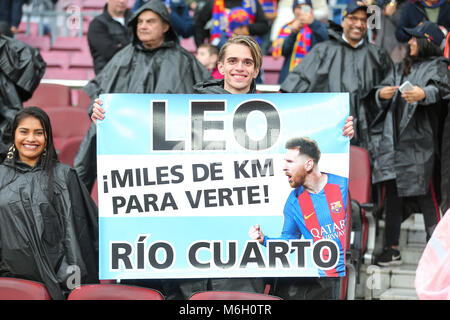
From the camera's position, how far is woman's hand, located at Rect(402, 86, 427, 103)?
5945 mm

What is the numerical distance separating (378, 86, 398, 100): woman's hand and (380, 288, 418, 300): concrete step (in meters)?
1.41

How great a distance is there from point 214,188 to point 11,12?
22.1 feet

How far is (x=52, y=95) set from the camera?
863 cm

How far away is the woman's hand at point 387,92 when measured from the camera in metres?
6.28

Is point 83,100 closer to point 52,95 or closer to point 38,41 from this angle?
point 52,95

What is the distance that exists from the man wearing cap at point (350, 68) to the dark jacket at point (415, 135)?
41cm

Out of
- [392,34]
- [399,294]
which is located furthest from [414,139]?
[392,34]

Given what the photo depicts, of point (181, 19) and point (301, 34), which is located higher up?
point (181, 19)

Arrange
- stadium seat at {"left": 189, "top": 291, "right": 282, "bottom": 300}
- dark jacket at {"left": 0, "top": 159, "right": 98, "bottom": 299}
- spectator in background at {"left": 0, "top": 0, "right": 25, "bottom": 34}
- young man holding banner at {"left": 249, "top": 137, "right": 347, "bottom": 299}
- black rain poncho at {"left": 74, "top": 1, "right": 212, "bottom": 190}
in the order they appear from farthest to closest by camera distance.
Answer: spectator in background at {"left": 0, "top": 0, "right": 25, "bottom": 34}, black rain poncho at {"left": 74, "top": 1, "right": 212, "bottom": 190}, dark jacket at {"left": 0, "top": 159, "right": 98, "bottom": 299}, young man holding banner at {"left": 249, "top": 137, "right": 347, "bottom": 299}, stadium seat at {"left": 189, "top": 291, "right": 282, "bottom": 300}

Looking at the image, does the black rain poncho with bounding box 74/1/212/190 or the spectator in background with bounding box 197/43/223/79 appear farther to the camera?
the spectator in background with bounding box 197/43/223/79

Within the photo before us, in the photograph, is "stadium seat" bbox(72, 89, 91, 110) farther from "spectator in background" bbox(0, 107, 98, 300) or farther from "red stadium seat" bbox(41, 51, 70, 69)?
"spectator in background" bbox(0, 107, 98, 300)

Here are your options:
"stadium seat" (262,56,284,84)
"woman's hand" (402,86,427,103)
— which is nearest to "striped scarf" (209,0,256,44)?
"stadium seat" (262,56,284,84)

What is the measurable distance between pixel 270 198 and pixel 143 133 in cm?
76
